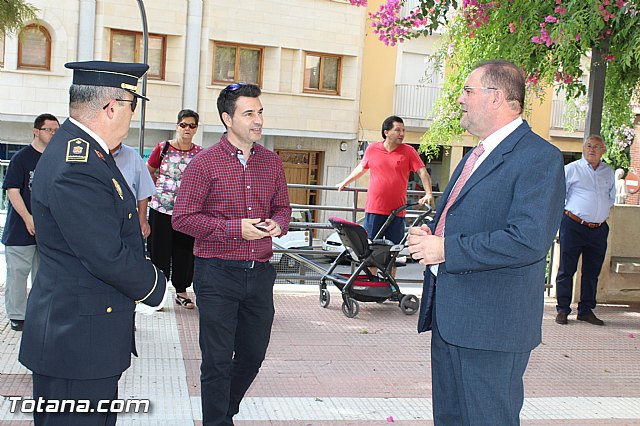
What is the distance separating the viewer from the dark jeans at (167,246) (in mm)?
7605

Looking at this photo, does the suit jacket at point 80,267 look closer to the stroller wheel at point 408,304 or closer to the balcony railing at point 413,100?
the stroller wheel at point 408,304

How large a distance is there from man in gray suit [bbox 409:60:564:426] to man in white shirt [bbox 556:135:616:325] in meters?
4.86

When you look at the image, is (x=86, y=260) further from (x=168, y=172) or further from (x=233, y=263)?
(x=168, y=172)

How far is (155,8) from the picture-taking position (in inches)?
908

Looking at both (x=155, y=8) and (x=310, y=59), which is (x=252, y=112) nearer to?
(x=155, y=8)

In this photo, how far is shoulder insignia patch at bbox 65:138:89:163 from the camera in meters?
2.98

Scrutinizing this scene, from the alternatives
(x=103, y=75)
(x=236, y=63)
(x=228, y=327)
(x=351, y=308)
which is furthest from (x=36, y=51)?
(x=103, y=75)

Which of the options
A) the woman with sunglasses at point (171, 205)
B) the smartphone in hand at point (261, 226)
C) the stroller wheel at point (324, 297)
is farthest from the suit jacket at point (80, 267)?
the stroller wheel at point (324, 297)

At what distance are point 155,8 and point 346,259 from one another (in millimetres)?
16206

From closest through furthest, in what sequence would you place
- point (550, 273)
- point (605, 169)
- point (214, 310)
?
1. point (214, 310)
2. point (605, 169)
3. point (550, 273)

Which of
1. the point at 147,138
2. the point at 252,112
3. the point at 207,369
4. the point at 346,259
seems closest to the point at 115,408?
the point at 207,369

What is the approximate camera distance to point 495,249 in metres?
3.30

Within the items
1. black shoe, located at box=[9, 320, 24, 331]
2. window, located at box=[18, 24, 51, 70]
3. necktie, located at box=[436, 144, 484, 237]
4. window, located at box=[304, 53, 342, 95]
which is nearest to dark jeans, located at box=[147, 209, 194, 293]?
black shoe, located at box=[9, 320, 24, 331]

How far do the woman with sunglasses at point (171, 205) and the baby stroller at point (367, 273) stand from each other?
1496 mm
